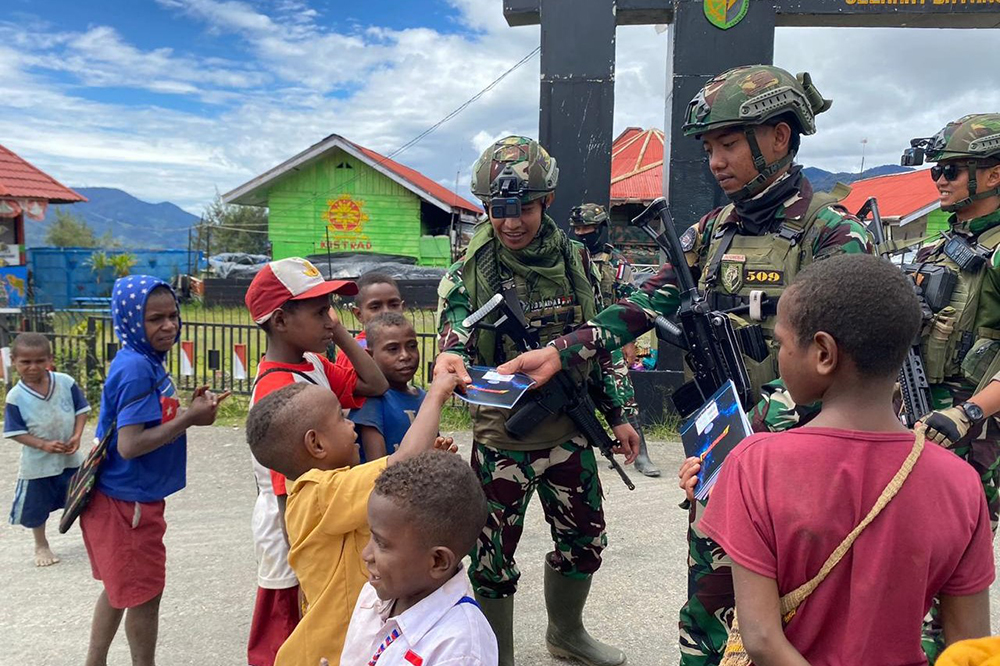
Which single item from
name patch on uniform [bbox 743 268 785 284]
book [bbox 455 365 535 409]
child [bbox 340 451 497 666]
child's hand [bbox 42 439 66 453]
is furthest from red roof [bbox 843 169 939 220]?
child [bbox 340 451 497 666]

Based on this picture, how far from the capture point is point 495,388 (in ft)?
8.36

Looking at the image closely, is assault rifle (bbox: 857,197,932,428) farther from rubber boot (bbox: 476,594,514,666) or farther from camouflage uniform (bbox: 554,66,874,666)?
rubber boot (bbox: 476,594,514,666)

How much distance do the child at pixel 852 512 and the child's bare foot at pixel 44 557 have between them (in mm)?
4240

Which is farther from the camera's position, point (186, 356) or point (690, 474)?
point (186, 356)

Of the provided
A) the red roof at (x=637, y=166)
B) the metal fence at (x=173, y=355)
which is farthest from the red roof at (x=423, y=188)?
the metal fence at (x=173, y=355)

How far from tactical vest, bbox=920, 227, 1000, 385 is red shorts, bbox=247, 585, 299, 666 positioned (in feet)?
9.22

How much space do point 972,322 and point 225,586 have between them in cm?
396

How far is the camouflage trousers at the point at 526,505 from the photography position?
2.95 m

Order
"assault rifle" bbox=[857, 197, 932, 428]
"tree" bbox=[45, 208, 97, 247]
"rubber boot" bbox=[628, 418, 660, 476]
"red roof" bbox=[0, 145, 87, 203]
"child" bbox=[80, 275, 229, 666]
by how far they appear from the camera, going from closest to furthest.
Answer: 1. "child" bbox=[80, 275, 229, 666]
2. "assault rifle" bbox=[857, 197, 932, 428]
3. "rubber boot" bbox=[628, 418, 660, 476]
4. "red roof" bbox=[0, 145, 87, 203]
5. "tree" bbox=[45, 208, 97, 247]

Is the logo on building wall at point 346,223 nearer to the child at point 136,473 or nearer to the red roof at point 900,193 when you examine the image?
the red roof at point 900,193

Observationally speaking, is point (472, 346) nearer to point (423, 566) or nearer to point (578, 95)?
point (423, 566)

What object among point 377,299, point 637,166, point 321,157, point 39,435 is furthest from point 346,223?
point 377,299

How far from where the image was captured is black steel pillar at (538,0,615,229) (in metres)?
6.39

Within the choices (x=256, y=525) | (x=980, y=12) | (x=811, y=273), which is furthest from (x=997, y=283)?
(x=980, y=12)
